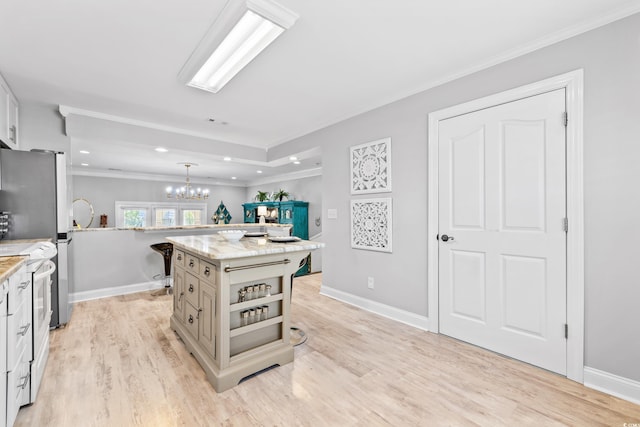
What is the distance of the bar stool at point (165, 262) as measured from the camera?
156 inches

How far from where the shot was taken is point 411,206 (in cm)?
295

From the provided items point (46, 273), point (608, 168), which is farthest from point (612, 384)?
point (46, 273)

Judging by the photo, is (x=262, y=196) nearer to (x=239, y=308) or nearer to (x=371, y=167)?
(x=371, y=167)

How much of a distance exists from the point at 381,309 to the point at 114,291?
364cm

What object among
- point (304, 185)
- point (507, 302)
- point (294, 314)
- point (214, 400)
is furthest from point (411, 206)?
point (304, 185)

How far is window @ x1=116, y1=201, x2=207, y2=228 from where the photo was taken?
Result: 7723 millimetres

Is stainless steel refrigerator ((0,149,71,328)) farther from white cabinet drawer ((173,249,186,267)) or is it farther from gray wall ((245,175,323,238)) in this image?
gray wall ((245,175,323,238))

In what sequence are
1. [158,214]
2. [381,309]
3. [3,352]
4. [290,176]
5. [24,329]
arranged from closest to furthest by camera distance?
[3,352] → [24,329] → [381,309] → [290,176] → [158,214]

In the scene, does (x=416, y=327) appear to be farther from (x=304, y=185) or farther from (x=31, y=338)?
(x=304, y=185)

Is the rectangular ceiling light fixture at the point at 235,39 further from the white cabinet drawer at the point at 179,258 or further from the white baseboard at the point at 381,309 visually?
the white baseboard at the point at 381,309

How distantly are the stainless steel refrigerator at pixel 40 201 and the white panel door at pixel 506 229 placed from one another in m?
3.73

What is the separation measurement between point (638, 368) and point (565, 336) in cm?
35

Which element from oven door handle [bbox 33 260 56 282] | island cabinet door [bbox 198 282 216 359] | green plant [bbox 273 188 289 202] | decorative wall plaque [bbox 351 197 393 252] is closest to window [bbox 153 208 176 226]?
green plant [bbox 273 188 289 202]

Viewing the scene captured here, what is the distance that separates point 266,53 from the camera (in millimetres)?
2211
